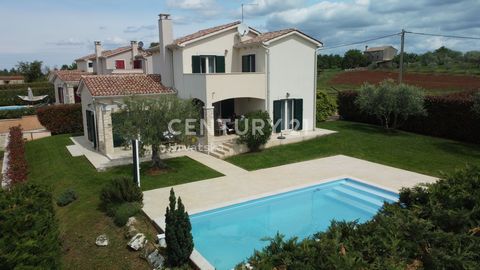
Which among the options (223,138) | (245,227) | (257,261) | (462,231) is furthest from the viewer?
(223,138)

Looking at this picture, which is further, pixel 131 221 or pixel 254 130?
pixel 254 130

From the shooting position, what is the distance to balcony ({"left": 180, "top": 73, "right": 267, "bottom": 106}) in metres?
24.3

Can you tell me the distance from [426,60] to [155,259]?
88.4 meters

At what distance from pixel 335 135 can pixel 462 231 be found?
1968 cm

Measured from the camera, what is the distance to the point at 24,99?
52.9 metres

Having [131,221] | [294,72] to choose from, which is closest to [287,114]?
[294,72]

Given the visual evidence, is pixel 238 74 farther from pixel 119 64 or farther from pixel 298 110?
pixel 119 64

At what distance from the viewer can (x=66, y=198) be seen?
16.8 meters

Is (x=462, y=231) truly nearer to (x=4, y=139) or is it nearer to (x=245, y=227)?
(x=245, y=227)

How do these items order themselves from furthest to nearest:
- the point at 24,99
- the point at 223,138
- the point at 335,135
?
the point at 24,99 < the point at 335,135 < the point at 223,138

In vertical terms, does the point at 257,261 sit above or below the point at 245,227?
above

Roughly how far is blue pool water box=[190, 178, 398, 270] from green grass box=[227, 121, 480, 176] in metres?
4.59

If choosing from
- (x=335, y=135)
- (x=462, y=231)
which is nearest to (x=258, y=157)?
(x=335, y=135)

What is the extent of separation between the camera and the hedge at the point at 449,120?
79.2ft
